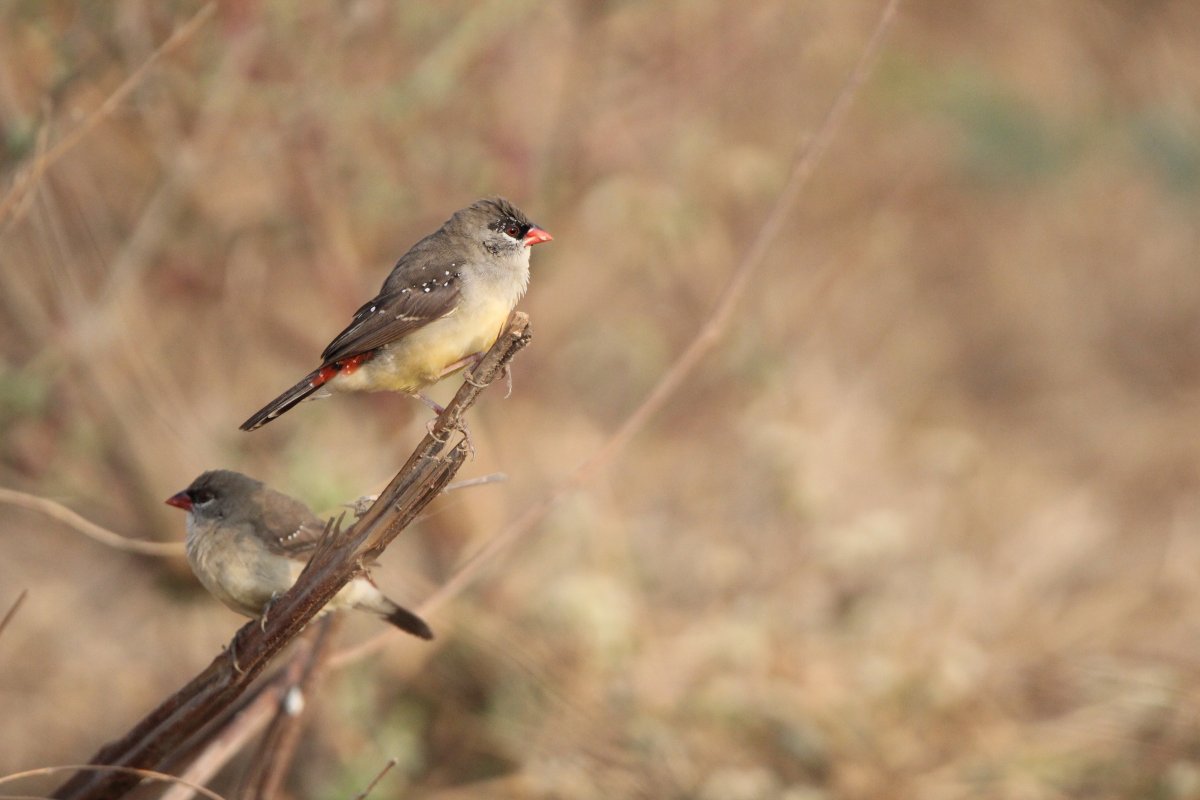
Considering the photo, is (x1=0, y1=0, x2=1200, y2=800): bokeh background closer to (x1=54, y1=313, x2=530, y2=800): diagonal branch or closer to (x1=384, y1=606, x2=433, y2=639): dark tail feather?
(x1=384, y1=606, x2=433, y2=639): dark tail feather

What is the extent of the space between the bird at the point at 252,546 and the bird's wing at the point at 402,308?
0.48 m

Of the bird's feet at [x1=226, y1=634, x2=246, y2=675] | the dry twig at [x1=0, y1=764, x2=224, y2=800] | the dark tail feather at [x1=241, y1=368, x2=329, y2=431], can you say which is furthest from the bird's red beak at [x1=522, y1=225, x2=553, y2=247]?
the dry twig at [x1=0, y1=764, x2=224, y2=800]

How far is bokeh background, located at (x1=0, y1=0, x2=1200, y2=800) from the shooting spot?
5.82m

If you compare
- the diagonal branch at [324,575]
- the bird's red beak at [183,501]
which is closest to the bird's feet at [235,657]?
the diagonal branch at [324,575]

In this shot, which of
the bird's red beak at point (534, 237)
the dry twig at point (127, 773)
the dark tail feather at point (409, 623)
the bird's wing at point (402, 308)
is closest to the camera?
the dry twig at point (127, 773)

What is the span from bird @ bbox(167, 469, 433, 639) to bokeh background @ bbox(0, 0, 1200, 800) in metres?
1.61

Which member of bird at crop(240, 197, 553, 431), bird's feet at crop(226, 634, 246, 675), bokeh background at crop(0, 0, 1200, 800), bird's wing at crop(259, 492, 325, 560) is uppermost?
bokeh background at crop(0, 0, 1200, 800)

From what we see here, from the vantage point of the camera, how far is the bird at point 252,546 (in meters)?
3.49

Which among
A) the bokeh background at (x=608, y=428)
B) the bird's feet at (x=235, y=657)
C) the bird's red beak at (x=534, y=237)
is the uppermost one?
the bokeh background at (x=608, y=428)

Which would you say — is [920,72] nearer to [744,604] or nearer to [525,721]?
[744,604]

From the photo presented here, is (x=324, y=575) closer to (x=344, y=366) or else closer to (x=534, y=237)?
(x=344, y=366)

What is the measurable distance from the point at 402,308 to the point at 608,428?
4.28 metres

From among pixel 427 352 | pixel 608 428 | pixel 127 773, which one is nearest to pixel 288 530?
pixel 427 352

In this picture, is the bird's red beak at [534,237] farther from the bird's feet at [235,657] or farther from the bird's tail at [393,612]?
the bird's feet at [235,657]
